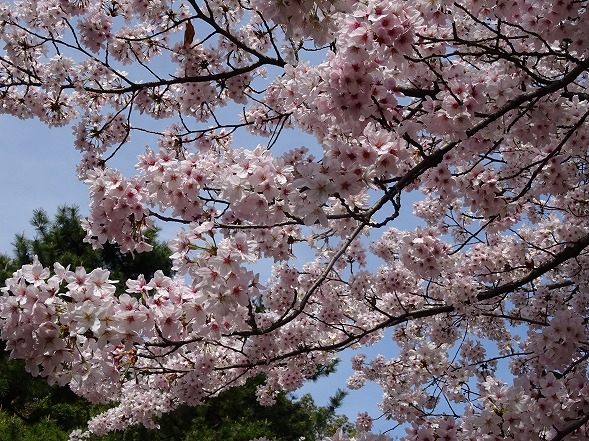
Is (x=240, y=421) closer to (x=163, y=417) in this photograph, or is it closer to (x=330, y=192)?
(x=163, y=417)

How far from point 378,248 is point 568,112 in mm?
3988

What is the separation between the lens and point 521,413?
11.3 ft

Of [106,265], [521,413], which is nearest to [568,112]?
[521,413]

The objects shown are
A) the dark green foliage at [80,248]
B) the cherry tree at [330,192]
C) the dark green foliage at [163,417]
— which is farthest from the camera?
the dark green foliage at [80,248]

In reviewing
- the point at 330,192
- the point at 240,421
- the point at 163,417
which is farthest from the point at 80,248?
the point at 330,192

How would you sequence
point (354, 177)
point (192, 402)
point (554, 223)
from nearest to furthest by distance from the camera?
point (354, 177) < point (192, 402) < point (554, 223)

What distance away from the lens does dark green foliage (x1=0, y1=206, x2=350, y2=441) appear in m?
10.8

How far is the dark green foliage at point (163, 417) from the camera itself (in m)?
10.8

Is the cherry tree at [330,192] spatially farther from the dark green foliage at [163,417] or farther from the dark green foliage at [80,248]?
the dark green foliage at [80,248]

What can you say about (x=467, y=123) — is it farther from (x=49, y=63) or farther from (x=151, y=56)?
(x=49, y=63)

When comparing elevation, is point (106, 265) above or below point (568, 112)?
above

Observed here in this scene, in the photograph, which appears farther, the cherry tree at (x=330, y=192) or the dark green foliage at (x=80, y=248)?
the dark green foliage at (x=80, y=248)

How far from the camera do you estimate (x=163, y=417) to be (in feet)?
41.3

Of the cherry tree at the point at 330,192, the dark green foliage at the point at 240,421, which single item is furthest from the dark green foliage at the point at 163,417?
the cherry tree at the point at 330,192
